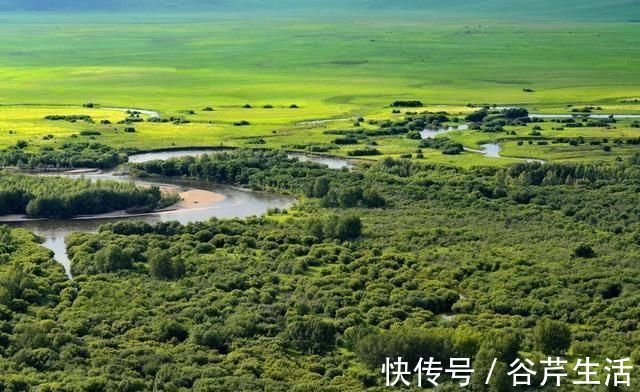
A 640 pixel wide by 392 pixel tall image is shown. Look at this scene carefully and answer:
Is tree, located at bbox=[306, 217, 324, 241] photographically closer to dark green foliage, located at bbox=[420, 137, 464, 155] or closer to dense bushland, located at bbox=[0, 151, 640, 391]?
dense bushland, located at bbox=[0, 151, 640, 391]

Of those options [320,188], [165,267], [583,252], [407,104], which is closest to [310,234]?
[165,267]

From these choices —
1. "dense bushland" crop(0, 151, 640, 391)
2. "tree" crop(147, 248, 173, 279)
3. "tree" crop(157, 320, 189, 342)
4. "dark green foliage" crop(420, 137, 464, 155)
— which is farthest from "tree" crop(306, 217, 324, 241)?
"dark green foliage" crop(420, 137, 464, 155)

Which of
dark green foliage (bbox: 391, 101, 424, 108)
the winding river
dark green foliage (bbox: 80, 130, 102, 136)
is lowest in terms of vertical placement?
the winding river

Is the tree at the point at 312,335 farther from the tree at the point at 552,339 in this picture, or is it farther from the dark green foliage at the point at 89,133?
the dark green foliage at the point at 89,133

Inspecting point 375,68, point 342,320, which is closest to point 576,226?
point 342,320

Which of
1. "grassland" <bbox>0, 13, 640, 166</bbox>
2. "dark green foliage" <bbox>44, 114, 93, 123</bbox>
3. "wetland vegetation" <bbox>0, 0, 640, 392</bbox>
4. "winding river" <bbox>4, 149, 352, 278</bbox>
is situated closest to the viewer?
"wetland vegetation" <bbox>0, 0, 640, 392</bbox>

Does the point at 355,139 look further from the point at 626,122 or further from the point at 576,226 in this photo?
the point at 576,226
